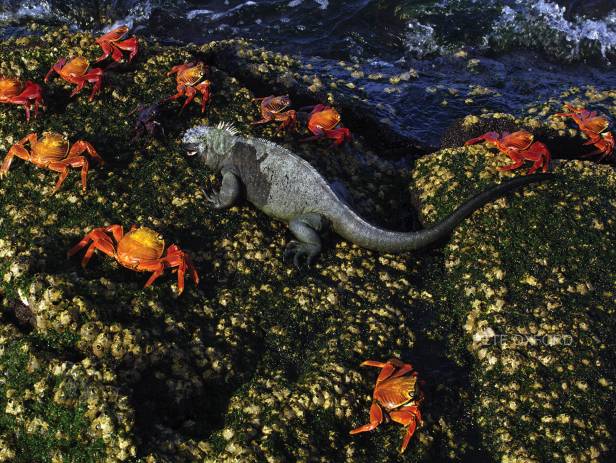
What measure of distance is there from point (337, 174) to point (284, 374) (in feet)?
7.61

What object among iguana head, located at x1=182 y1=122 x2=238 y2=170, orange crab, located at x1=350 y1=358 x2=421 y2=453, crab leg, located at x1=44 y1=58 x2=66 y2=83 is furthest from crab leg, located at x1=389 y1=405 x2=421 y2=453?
crab leg, located at x1=44 y1=58 x2=66 y2=83

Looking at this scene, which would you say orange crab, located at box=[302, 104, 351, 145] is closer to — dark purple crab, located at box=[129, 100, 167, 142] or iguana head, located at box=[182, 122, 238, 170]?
iguana head, located at box=[182, 122, 238, 170]

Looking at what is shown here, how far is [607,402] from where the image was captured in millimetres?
3895

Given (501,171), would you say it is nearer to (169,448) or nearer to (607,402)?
(607,402)

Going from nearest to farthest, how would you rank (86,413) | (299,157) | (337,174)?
(86,413), (299,157), (337,174)

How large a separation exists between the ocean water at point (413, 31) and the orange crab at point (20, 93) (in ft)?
12.8

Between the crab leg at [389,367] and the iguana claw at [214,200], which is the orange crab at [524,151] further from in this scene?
the iguana claw at [214,200]

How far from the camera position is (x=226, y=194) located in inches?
199

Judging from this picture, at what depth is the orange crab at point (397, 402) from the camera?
12.0ft

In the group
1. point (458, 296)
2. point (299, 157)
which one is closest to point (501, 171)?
point (458, 296)

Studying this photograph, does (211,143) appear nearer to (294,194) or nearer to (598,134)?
(294,194)

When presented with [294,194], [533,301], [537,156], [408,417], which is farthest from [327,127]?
[408,417]

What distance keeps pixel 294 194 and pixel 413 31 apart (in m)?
6.53

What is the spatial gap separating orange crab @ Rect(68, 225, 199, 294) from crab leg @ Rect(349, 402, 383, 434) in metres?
1.55
